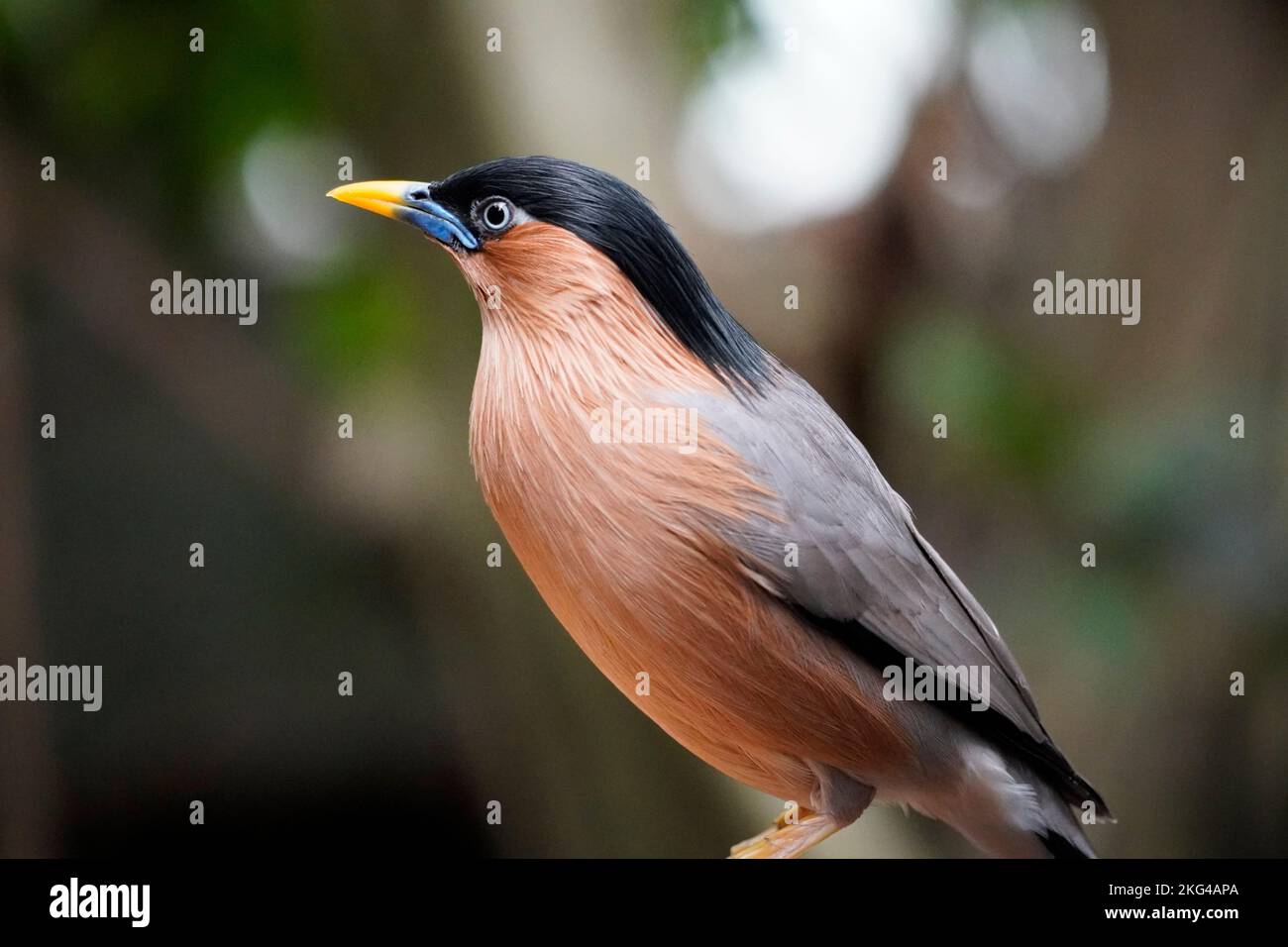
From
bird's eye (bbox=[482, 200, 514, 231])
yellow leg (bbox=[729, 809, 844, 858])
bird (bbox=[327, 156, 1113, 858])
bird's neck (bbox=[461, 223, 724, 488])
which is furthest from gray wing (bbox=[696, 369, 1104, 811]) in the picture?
bird's eye (bbox=[482, 200, 514, 231])

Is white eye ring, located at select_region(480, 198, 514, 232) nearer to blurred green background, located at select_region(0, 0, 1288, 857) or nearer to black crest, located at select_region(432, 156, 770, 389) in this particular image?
black crest, located at select_region(432, 156, 770, 389)

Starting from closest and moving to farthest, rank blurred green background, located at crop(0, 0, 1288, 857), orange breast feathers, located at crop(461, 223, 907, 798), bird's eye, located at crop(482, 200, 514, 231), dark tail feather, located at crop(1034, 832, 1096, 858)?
orange breast feathers, located at crop(461, 223, 907, 798)
bird's eye, located at crop(482, 200, 514, 231)
dark tail feather, located at crop(1034, 832, 1096, 858)
blurred green background, located at crop(0, 0, 1288, 857)

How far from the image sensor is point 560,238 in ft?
5.69

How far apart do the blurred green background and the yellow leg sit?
134 cm

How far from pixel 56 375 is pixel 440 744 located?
2027mm

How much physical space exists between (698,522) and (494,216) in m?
0.53

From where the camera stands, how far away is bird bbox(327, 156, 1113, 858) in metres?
1.63

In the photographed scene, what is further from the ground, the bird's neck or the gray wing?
the bird's neck

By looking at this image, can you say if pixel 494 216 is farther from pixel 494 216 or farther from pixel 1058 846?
pixel 1058 846

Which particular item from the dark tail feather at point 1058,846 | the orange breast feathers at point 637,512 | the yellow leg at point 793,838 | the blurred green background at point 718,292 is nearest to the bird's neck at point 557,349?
the orange breast feathers at point 637,512

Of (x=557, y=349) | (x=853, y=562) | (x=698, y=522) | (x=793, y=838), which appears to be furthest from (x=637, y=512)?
(x=793, y=838)

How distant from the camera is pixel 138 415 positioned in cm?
481
